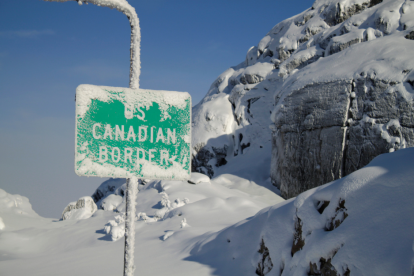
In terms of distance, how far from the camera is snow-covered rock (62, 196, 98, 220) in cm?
1266

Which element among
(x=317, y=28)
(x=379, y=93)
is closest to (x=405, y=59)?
(x=379, y=93)

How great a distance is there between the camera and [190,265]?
13.9 ft

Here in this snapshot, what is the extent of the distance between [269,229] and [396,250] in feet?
5.81

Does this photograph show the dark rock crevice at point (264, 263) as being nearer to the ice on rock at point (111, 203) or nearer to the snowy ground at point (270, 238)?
the snowy ground at point (270, 238)

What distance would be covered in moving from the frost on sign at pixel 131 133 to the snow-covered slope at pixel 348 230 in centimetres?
155

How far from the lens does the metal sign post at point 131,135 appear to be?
140 centimetres

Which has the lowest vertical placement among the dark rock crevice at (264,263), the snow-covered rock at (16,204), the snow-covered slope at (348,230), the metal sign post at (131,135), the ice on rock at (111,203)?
the snow-covered rock at (16,204)

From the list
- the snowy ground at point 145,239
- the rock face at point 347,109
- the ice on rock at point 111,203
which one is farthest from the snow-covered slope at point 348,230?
the ice on rock at point 111,203

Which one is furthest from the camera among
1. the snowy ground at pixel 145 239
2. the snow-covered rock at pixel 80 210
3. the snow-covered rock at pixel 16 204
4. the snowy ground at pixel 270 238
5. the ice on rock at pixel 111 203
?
the snow-covered rock at pixel 16 204

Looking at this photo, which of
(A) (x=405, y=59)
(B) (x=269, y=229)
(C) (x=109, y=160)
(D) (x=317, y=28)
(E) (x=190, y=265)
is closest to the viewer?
(C) (x=109, y=160)

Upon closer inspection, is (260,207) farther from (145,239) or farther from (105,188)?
(105,188)

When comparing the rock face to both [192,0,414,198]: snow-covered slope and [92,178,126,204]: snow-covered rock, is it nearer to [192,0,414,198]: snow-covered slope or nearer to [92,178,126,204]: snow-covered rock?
[192,0,414,198]: snow-covered slope

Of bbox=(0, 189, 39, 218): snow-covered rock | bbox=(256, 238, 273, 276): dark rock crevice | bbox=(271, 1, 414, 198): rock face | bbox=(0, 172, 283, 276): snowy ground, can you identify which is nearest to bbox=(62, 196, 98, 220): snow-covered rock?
bbox=(0, 172, 283, 276): snowy ground

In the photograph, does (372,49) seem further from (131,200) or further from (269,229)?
(131,200)
